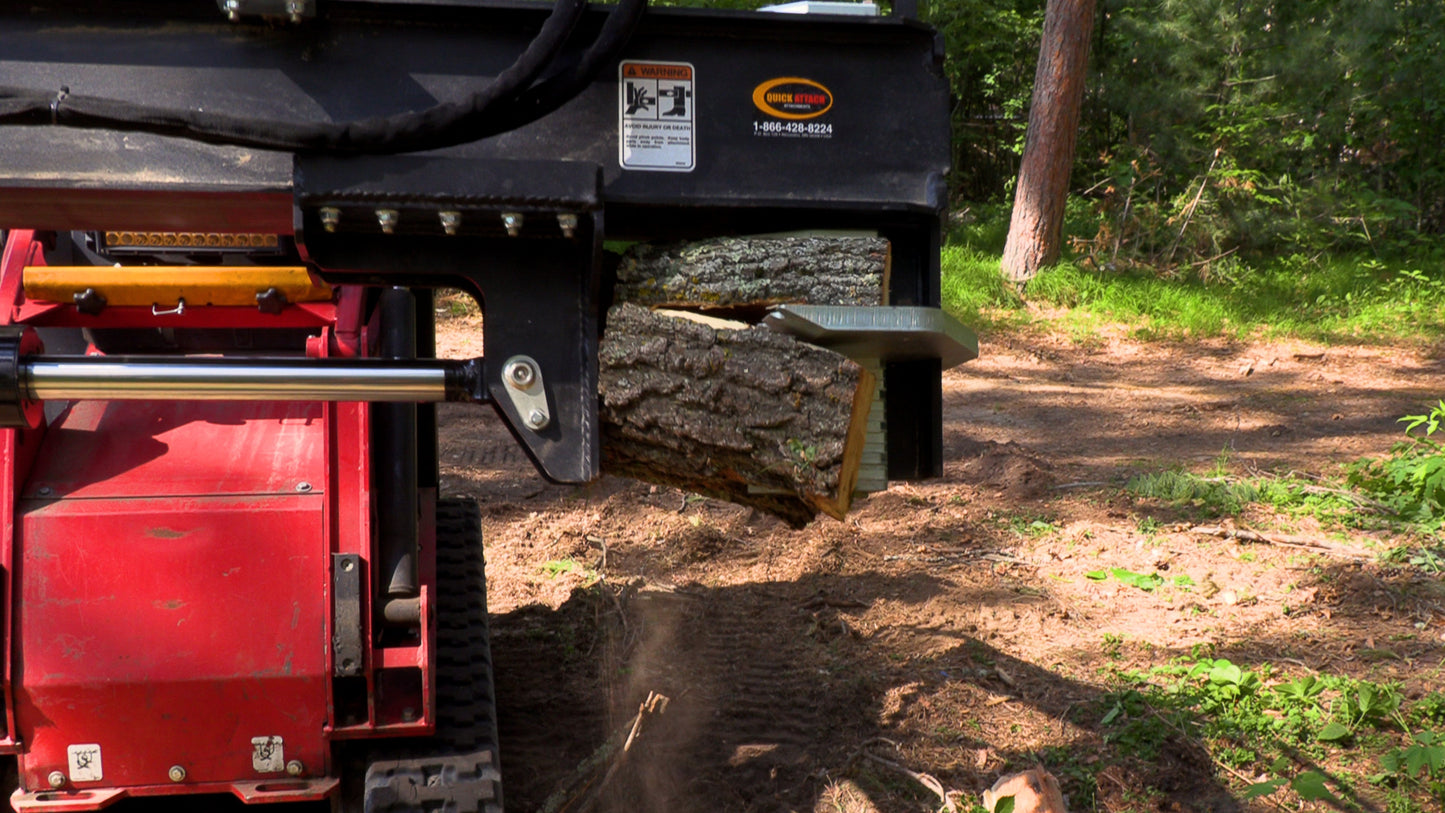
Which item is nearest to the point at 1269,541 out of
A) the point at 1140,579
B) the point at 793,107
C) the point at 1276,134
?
the point at 1140,579

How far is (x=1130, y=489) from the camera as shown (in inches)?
221

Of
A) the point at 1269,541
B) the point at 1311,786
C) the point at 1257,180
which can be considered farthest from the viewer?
the point at 1257,180

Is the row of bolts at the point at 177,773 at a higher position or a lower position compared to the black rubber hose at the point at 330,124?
lower

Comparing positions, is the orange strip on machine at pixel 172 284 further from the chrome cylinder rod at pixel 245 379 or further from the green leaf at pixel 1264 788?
the green leaf at pixel 1264 788

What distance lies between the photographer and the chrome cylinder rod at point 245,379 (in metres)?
2.00

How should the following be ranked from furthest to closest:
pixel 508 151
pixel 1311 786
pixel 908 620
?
pixel 908 620 → pixel 1311 786 → pixel 508 151

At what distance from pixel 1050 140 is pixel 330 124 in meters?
9.91

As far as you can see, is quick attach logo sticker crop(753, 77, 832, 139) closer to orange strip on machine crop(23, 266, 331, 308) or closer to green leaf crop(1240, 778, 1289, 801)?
orange strip on machine crop(23, 266, 331, 308)

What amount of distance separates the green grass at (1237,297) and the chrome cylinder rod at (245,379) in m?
8.55

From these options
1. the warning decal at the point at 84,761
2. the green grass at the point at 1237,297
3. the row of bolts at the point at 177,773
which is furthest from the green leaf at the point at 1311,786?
the green grass at the point at 1237,297

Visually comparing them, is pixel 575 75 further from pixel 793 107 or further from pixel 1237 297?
pixel 1237 297

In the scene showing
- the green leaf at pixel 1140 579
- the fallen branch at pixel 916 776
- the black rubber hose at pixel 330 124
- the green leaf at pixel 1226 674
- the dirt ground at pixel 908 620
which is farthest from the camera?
the green leaf at pixel 1140 579

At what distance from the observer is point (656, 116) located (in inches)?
77.7

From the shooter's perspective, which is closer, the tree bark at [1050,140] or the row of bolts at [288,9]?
the row of bolts at [288,9]
